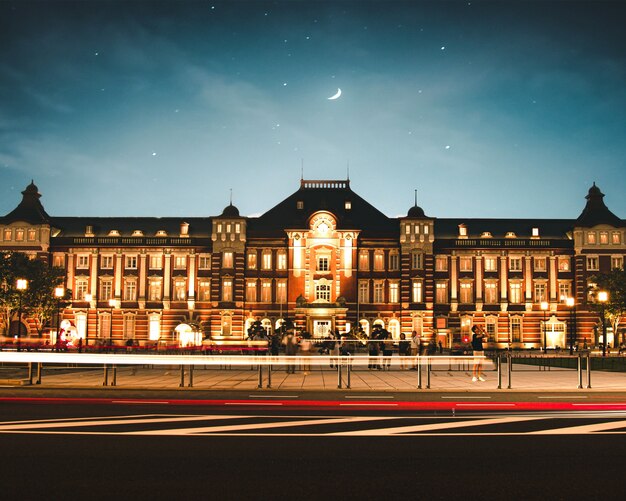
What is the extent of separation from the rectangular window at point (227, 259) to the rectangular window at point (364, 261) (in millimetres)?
12644

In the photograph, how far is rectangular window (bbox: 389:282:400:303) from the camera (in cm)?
6103

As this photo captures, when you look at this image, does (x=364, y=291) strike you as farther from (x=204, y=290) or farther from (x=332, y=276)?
(x=204, y=290)

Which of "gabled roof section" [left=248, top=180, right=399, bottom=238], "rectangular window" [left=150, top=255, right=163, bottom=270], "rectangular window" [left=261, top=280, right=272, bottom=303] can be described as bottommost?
"rectangular window" [left=261, top=280, right=272, bottom=303]

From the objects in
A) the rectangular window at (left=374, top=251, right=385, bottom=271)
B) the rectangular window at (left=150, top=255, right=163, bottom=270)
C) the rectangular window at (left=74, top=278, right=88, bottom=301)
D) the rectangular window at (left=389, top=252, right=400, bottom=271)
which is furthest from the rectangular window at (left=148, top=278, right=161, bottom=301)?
the rectangular window at (left=389, top=252, right=400, bottom=271)

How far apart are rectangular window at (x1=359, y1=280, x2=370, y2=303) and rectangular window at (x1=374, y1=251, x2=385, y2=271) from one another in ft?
5.73

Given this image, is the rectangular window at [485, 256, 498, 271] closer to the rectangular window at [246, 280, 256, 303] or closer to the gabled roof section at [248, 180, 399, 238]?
the gabled roof section at [248, 180, 399, 238]

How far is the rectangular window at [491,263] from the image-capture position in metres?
→ 61.8

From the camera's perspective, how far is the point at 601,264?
60.8 metres

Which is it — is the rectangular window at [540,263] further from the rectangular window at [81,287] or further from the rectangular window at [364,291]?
the rectangular window at [81,287]

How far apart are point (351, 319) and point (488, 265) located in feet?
47.8

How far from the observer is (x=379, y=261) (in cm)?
6144

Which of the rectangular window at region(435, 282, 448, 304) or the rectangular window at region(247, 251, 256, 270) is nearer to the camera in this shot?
the rectangular window at region(435, 282, 448, 304)
